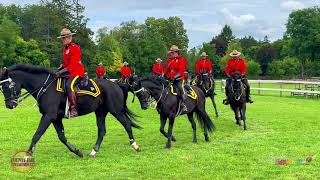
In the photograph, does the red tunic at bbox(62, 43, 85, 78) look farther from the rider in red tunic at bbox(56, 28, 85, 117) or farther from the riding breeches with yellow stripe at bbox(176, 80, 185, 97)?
the riding breeches with yellow stripe at bbox(176, 80, 185, 97)

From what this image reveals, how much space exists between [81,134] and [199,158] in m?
5.59

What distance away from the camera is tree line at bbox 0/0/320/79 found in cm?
6981

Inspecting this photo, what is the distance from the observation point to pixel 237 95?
54.4 ft

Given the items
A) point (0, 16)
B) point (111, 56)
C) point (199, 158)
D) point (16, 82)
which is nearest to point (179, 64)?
point (199, 158)

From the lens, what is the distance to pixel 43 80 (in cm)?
1062

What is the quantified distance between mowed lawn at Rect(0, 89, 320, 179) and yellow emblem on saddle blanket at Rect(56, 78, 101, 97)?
1508mm

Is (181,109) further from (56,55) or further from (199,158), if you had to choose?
(56,55)

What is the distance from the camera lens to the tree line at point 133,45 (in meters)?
69.8

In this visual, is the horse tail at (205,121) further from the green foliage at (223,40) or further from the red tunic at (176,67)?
the green foliage at (223,40)

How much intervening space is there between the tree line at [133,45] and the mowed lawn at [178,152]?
2016 inches

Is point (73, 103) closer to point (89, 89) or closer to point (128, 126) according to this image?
point (89, 89)

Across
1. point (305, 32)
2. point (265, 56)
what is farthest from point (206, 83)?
point (265, 56)

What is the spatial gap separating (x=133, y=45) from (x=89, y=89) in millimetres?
71875

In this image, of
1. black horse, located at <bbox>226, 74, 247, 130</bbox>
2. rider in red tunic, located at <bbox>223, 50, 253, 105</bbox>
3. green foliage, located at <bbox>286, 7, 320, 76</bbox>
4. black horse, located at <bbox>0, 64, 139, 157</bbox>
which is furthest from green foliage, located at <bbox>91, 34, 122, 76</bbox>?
black horse, located at <bbox>0, 64, 139, 157</bbox>
